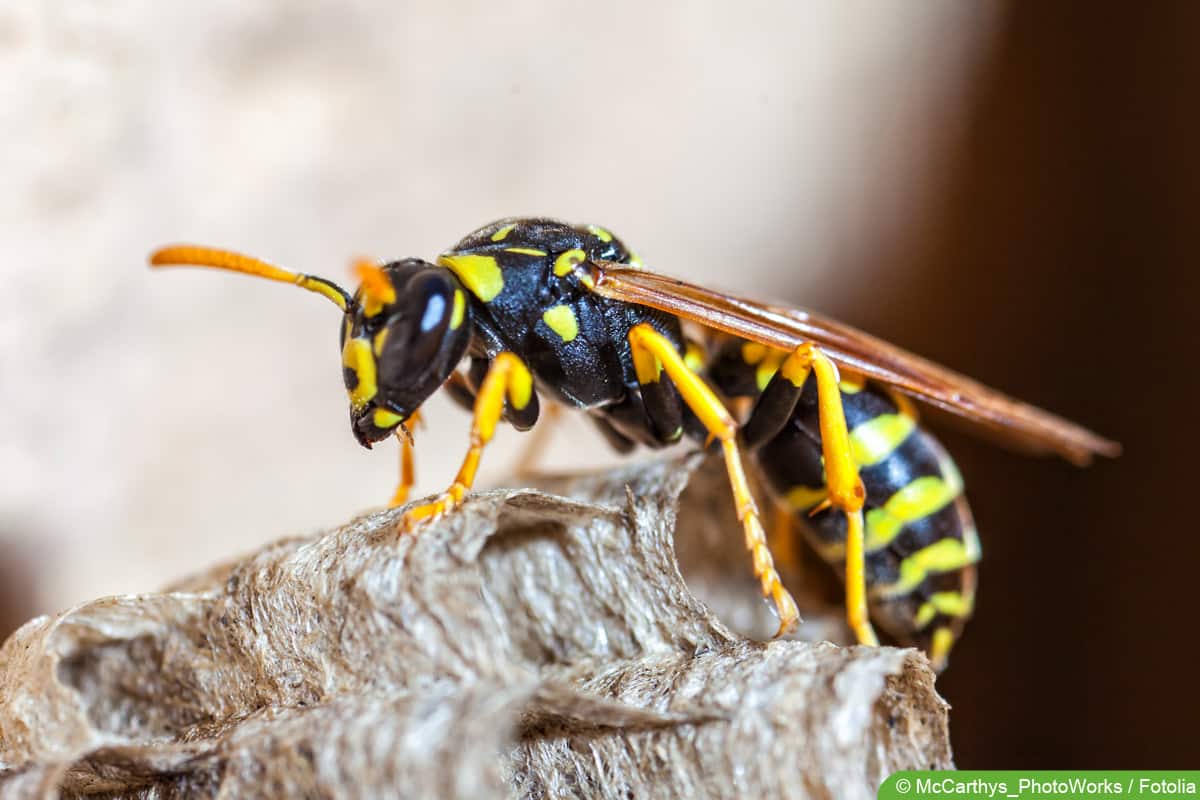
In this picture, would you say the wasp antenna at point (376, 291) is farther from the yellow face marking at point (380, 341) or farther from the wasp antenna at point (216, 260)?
the wasp antenna at point (216, 260)

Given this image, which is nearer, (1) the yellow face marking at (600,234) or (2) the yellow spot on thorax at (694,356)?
(1) the yellow face marking at (600,234)

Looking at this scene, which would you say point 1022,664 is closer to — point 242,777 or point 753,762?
point 753,762

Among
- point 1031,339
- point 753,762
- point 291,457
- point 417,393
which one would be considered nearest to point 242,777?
point 753,762

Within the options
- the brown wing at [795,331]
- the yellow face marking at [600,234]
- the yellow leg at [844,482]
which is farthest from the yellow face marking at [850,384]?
the yellow face marking at [600,234]

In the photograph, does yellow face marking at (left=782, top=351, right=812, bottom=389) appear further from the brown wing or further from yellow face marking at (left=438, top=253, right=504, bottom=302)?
yellow face marking at (left=438, top=253, right=504, bottom=302)

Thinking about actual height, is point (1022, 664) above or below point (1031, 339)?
below
